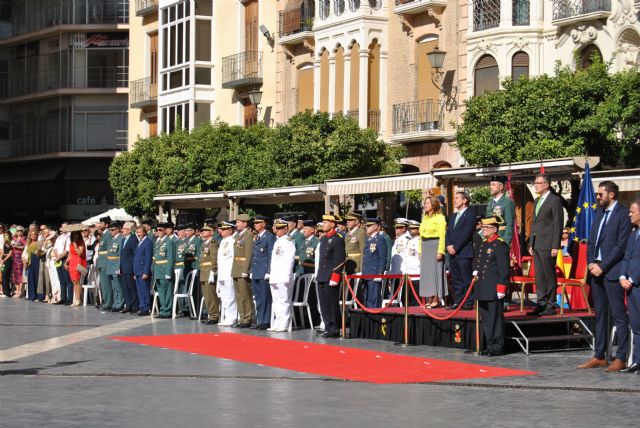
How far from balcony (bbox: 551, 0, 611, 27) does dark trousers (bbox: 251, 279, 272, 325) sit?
49.2 ft

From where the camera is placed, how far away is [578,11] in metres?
36.3

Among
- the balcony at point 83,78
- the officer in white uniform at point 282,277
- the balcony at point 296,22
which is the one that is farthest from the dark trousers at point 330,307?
the balcony at point 83,78

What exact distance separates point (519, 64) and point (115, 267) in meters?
14.2

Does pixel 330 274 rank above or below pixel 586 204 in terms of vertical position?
below

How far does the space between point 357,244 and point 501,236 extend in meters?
5.94

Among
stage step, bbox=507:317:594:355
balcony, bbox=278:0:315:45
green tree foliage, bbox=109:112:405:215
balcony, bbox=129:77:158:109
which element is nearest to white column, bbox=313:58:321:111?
balcony, bbox=278:0:315:45

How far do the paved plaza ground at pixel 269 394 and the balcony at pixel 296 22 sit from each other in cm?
2852

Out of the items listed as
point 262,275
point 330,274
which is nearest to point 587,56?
point 262,275

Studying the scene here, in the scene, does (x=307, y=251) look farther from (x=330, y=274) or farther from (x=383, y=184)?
(x=383, y=184)

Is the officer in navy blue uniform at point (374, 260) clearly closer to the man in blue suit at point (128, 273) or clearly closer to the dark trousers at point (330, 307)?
the dark trousers at point (330, 307)

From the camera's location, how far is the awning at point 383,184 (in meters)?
27.2

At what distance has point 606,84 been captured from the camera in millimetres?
32844

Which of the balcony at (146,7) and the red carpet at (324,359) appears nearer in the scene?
the red carpet at (324,359)

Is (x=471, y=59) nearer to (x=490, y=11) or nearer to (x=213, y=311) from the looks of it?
(x=490, y=11)
